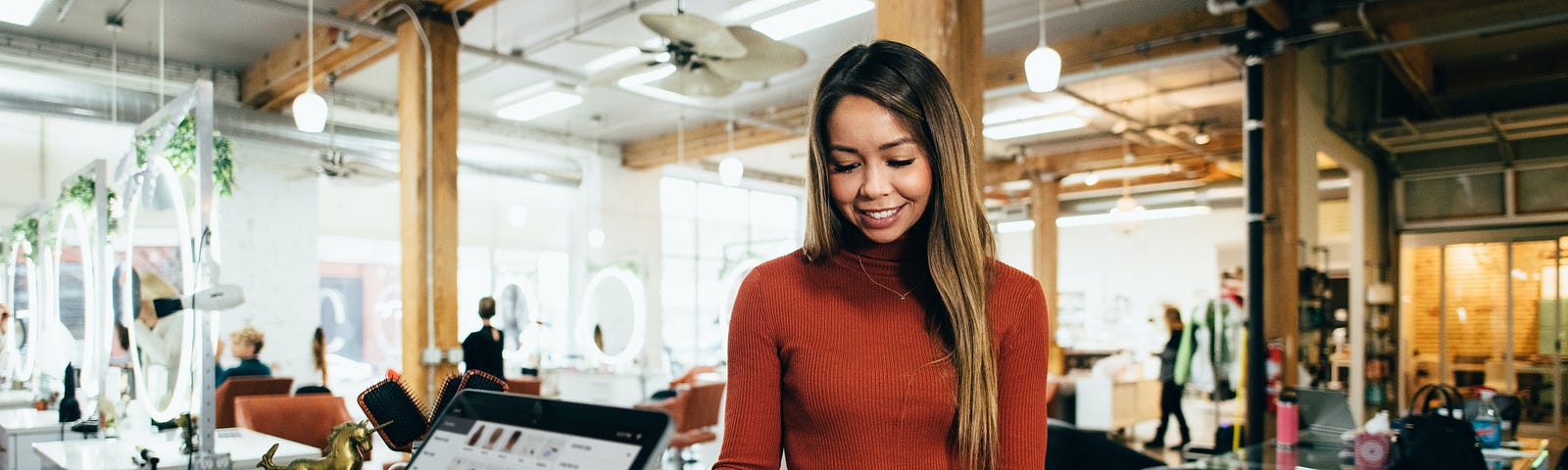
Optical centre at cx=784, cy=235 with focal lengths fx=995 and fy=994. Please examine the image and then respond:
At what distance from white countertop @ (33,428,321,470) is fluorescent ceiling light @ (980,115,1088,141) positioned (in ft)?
28.2

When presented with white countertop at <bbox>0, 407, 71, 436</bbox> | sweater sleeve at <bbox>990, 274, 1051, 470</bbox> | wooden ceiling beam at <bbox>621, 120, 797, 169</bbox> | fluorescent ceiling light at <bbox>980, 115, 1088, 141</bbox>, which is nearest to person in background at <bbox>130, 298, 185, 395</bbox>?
white countertop at <bbox>0, 407, 71, 436</bbox>

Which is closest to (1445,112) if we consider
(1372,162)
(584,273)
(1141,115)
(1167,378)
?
(1372,162)

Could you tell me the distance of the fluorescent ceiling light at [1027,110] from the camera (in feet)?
34.0

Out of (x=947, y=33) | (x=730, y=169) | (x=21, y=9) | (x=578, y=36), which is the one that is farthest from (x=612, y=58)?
(x=947, y=33)

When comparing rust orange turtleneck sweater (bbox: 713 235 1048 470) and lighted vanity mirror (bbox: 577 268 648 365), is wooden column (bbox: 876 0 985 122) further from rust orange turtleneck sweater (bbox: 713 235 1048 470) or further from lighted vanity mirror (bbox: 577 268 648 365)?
lighted vanity mirror (bbox: 577 268 648 365)

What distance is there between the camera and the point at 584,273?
13.2 meters

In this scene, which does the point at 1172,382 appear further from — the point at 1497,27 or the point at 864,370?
the point at 864,370

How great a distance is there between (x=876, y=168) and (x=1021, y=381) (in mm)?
311

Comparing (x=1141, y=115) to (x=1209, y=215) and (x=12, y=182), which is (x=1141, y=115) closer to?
(x=1209, y=215)

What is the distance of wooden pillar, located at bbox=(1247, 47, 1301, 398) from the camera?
7.01m

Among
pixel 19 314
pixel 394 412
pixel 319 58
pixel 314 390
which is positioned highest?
pixel 319 58

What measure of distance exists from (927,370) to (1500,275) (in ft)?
29.6

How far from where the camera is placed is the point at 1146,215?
56.6 feet

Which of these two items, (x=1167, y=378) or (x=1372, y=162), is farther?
(x=1167, y=378)
